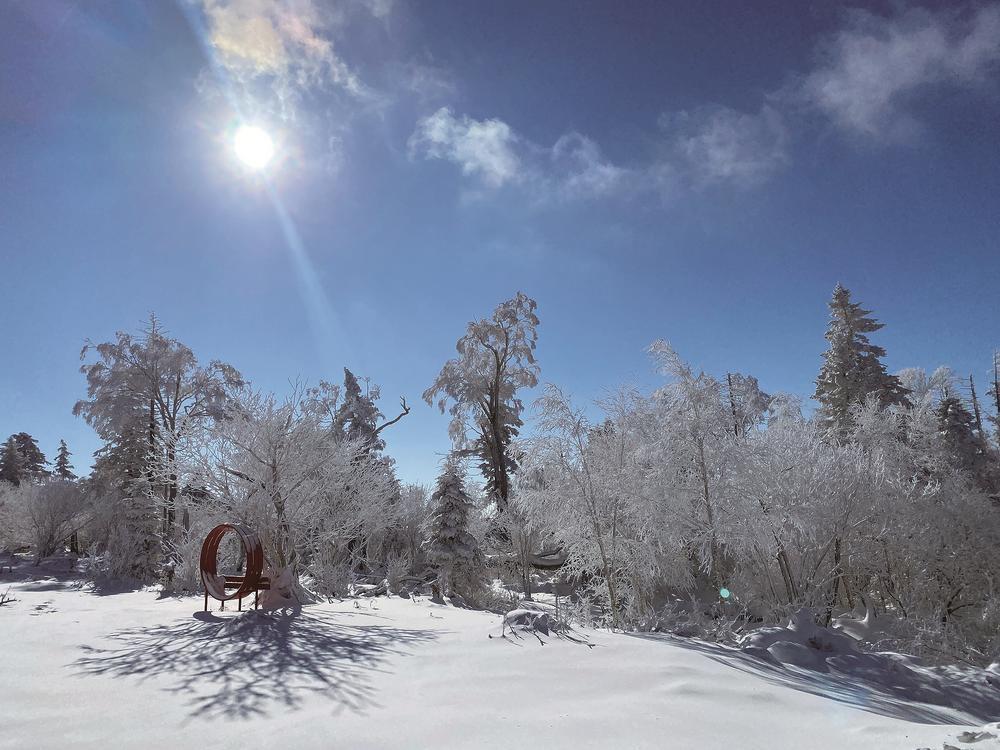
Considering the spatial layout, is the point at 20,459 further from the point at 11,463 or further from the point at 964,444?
the point at 964,444

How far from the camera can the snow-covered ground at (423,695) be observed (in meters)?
3.55

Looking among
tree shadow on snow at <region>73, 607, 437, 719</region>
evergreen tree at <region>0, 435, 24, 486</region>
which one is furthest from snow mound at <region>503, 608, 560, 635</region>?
evergreen tree at <region>0, 435, 24, 486</region>

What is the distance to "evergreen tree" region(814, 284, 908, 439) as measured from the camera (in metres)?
21.5

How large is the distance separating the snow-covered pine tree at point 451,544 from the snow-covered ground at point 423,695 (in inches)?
363

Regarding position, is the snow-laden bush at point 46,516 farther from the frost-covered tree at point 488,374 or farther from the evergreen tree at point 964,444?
the evergreen tree at point 964,444

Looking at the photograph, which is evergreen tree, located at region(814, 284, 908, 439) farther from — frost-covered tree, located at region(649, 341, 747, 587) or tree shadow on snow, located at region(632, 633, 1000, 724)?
tree shadow on snow, located at region(632, 633, 1000, 724)

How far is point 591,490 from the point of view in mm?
11234

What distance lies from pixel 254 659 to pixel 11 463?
48.0 m

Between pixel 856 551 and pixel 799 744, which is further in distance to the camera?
pixel 856 551

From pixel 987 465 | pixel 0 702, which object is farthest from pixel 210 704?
pixel 987 465

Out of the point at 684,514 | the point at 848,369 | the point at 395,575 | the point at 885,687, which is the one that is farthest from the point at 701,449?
the point at 848,369

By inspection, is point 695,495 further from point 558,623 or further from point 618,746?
point 618,746

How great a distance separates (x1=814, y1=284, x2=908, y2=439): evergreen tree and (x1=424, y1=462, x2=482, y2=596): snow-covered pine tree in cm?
1393

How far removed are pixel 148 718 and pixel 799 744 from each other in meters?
4.29
